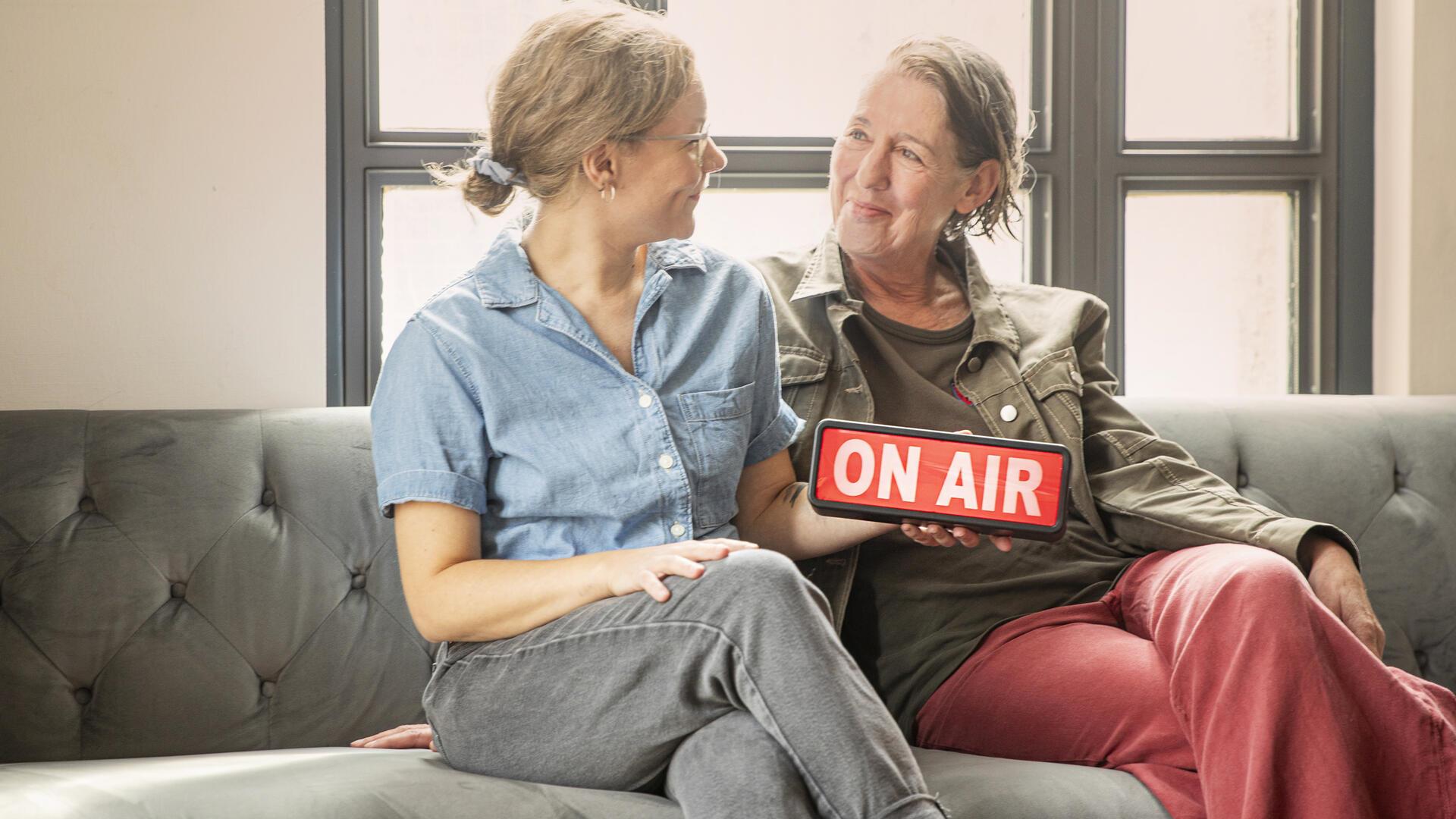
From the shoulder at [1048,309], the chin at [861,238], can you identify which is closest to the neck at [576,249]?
the chin at [861,238]

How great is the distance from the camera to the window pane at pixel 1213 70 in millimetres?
2211

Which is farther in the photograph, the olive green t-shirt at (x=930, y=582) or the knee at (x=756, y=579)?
the olive green t-shirt at (x=930, y=582)

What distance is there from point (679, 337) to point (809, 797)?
1.82ft

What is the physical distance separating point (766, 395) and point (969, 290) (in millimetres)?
438

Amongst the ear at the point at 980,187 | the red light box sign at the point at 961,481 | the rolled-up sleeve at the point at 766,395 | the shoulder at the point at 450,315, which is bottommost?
the red light box sign at the point at 961,481

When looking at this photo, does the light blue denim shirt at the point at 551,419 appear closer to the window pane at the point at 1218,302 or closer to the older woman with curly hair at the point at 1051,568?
the older woman with curly hair at the point at 1051,568

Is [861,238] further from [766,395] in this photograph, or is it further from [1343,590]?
[1343,590]

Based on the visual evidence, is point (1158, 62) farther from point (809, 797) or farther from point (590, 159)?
point (809, 797)

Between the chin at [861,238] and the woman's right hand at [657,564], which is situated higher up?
the chin at [861,238]

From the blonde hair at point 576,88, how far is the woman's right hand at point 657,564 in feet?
1.46

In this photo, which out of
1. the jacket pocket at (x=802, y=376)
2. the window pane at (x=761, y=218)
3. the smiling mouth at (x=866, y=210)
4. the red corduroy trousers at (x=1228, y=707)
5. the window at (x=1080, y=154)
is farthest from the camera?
the window pane at (x=761, y=218)

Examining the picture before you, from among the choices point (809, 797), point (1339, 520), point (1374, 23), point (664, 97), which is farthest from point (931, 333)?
point (1374, 23)

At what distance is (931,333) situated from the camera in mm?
1666

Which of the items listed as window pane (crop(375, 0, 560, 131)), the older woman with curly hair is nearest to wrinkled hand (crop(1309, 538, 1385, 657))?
the older woman with curly hair
